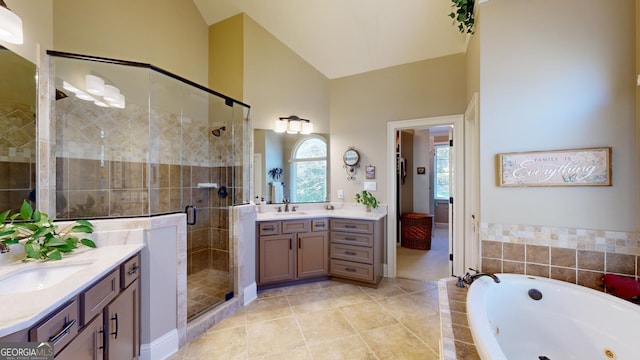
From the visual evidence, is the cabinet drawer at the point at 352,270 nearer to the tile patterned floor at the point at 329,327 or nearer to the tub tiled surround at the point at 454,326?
the tile patterned floor at the point at 329,327

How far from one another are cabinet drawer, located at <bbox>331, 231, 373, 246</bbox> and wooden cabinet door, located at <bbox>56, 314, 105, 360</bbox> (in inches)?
89.6

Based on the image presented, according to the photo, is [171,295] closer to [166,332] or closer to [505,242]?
[166,332]

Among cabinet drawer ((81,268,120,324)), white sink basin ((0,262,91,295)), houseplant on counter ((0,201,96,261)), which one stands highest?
houseplant on counter ((0,201,96,261))

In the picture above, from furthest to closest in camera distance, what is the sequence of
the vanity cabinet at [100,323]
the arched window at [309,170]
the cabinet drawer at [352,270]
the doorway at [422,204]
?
1. the doorway at [422,204]
2. the arched window at [309,170]
3. the cabinet drawer at [352,270]
4. the vanity cabinet at [100,323]

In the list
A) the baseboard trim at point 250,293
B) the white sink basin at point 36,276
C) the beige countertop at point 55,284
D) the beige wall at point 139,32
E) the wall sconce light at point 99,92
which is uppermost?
the beige wall at point 139,32

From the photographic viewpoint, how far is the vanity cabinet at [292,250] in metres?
2.82

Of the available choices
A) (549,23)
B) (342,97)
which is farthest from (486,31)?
(342,97)

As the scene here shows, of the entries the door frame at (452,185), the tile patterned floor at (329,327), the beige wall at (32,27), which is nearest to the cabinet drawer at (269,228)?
the tile patterned floor at (329,327)

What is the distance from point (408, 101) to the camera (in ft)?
10.5

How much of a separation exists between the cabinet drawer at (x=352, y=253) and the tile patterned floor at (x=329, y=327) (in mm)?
351

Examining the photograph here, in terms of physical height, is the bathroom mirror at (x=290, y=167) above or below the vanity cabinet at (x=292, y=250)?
above

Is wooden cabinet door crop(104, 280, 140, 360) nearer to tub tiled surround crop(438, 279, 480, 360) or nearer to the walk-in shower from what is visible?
the walk-in shower

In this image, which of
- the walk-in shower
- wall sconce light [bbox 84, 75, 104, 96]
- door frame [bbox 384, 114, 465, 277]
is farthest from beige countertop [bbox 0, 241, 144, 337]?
door frame [bbox 384, 114, 465, 277]

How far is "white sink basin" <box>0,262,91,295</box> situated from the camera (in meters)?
1.13
